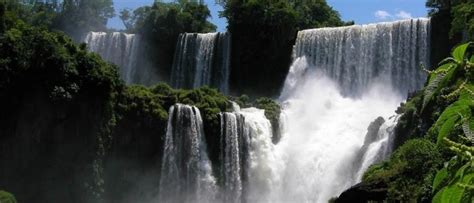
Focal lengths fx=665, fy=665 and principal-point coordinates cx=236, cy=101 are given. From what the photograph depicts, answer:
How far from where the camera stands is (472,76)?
2078 millimetres

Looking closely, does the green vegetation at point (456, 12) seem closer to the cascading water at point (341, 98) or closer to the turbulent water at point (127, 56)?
the cascading water at point (341, 98)

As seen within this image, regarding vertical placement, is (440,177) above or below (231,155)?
above

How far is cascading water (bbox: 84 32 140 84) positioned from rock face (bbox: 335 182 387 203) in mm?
31375

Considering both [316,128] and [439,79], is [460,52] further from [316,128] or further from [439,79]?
[316,128]

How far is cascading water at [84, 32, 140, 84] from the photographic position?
48.0 metres

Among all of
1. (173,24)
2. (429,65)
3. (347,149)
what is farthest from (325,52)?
(173,24)

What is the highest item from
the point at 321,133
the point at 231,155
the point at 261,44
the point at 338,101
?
the point at 261,44

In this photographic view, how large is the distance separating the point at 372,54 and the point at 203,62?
11.5m

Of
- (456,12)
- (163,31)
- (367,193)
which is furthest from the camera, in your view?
(163,31)

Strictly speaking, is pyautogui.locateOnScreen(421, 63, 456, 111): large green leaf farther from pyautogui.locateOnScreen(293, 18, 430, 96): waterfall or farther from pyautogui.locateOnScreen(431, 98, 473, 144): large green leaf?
pyautogui.locateOnScreen(293, 18, 430, 96): waterfall

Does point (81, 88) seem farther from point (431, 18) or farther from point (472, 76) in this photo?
point (472, 76)

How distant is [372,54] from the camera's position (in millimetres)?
38812

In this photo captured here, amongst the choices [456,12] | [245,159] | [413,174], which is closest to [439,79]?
[413,174]

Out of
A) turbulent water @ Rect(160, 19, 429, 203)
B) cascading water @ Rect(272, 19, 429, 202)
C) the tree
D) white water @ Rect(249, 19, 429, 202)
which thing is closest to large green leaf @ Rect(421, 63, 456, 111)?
turbulent water @ Rect(160, 19, 429, 203)
